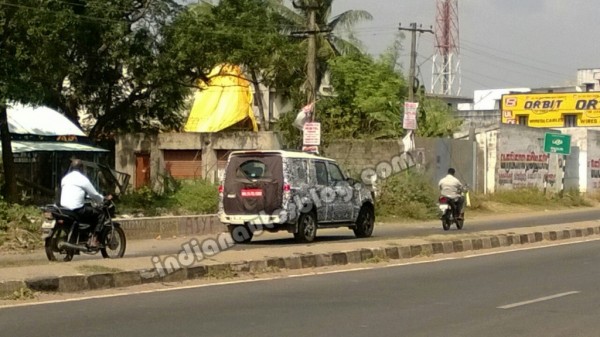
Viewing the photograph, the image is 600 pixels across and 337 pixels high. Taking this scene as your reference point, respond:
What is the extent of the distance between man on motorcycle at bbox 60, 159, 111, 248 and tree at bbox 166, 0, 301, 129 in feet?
52.6

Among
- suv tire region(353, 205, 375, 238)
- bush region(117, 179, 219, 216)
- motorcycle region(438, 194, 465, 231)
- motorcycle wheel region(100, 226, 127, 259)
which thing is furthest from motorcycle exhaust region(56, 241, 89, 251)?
motorcycle region(438, 194, 465, 231)

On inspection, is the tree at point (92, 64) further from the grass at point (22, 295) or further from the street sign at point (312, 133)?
the grass at point (22, 295)

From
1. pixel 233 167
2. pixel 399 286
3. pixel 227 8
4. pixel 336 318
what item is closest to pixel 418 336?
pixel 336 318

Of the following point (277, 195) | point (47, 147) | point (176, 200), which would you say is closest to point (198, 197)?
point (176, 200)

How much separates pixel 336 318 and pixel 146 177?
29979 millimetres

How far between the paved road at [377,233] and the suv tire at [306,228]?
1.59 feet

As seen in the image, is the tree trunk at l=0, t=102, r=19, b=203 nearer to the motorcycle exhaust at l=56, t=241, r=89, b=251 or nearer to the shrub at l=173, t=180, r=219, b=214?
the shrub at l=173, t=180, r=219, b=214

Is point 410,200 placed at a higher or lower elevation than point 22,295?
higher

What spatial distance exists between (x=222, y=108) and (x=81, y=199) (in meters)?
36.2

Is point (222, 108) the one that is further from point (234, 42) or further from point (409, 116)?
point (409, 116)

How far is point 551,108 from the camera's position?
220 ft

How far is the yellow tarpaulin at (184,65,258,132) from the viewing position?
5012 centimetres

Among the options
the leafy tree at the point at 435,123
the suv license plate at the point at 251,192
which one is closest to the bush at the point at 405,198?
the leafy tree at the point at 435,123

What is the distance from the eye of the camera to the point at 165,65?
3055cm
